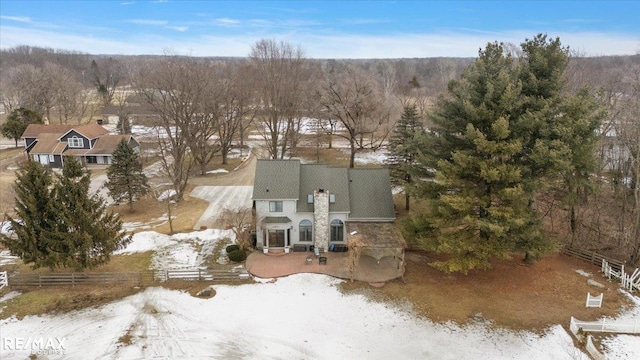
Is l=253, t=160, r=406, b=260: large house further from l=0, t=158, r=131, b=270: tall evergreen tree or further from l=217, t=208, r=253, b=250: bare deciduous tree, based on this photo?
l=0, t=158, r=131, b=270: tall evergreen tree

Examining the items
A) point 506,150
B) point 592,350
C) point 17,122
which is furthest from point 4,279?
point 17,122

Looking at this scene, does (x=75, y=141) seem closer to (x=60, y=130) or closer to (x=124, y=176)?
(x=60, y=130)

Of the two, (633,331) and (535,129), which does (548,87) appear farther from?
(633,331)

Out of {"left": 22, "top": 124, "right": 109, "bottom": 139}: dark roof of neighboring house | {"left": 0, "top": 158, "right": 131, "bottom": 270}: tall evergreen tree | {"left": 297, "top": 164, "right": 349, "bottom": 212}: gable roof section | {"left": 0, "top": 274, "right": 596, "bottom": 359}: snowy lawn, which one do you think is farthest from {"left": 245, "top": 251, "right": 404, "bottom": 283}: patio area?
{"left": 22, "top": 124, "right": 109, "bottom": 139}: dark roof of neighboring house

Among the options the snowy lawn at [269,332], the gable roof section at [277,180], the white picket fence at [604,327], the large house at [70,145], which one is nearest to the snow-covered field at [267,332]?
the snowy lawn at [269,332]

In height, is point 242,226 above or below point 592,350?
above

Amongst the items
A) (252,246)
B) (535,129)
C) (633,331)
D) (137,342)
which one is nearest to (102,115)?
(252,246)
